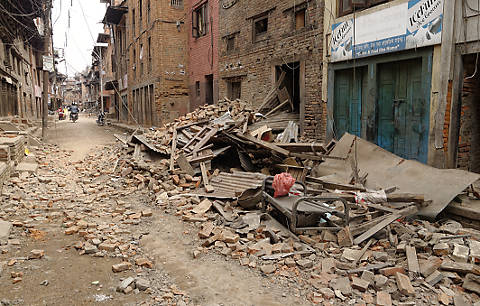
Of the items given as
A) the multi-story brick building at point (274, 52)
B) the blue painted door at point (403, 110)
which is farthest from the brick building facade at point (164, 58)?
the blue painted door at point (403, 110)

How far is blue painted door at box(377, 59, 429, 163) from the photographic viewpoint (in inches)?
302

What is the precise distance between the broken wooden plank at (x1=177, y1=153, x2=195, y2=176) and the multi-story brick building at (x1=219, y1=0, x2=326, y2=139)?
4263 mm

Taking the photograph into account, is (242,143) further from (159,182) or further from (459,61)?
(459,61)

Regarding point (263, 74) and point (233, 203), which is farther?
point (263, 74)

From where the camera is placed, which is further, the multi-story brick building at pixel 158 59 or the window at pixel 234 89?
the multi-story brick building at pixel 158 59

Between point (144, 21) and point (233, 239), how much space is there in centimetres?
2087

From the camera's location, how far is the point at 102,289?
378 centimetres

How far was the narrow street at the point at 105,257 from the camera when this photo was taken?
366 cm

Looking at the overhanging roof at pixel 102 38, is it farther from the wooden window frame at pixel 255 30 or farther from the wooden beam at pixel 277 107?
the wooden beam at pixel 277 107

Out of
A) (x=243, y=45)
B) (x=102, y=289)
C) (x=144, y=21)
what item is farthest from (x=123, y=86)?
(x=102, y=289)

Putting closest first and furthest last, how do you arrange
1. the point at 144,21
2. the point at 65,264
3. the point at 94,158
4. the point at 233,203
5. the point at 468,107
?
the point at 65,264, the point at 233,203, the point at 468,107, the point at 94,158, the point at 144,21

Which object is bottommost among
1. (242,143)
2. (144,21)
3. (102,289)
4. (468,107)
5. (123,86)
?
(102,289)

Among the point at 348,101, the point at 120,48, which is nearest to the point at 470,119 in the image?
the point at 348,101

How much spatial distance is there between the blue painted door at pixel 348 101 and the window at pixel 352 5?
5.22 feet
